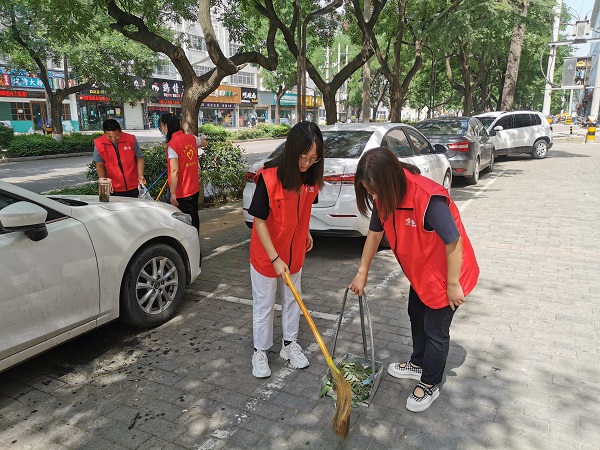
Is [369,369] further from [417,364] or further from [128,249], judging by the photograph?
[128,249]

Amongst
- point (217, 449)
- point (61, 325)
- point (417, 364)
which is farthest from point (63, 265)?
point (417, 364)

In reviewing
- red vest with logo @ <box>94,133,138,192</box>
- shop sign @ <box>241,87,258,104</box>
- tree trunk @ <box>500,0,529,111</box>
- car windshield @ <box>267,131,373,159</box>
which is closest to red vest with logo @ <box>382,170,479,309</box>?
car windshield @ <box>267,131,373,159</box>

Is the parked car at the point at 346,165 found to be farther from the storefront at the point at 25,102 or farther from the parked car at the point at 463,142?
the storefront at the point at 25,102

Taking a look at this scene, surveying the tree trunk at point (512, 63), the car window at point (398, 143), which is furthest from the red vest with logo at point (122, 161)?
the tree trunk at point (512, 63)

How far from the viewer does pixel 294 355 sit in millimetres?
3271

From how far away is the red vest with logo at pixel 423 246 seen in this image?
7.96 feet

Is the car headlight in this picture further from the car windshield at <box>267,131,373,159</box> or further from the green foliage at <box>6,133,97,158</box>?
the green foliage at <box>6,133,97,158</box>

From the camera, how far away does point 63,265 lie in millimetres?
3041

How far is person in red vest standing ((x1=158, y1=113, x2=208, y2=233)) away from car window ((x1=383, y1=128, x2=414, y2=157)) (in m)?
2.35

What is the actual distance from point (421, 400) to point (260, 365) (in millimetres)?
1037

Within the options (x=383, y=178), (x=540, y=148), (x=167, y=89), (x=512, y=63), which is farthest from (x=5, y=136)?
(x=167, y=89)

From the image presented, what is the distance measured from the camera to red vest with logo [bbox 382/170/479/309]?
2.43 metres

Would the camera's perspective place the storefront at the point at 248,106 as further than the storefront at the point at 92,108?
Yes

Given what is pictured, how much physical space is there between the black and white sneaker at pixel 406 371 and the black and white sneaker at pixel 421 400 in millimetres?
259
